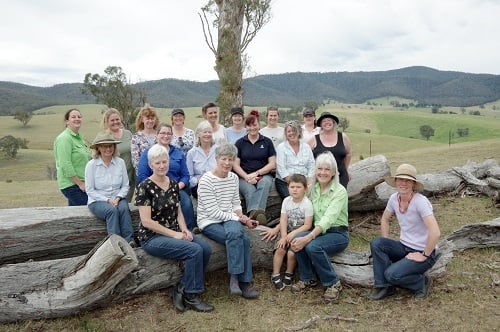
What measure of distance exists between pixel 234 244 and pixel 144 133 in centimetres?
273

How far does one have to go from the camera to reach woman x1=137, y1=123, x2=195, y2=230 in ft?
19.6

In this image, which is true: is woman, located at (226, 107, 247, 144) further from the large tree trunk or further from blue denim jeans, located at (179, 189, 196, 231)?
the large tree trunk

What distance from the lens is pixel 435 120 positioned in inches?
3853

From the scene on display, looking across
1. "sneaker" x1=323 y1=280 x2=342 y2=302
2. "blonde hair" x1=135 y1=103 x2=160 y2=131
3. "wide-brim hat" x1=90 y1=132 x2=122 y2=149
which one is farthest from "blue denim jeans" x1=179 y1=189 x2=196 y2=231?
"sneaker" x1=323 y1=280 x2=342 y2=302

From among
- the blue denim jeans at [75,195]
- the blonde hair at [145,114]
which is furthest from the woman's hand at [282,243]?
the blue denim jeans at [75,195]

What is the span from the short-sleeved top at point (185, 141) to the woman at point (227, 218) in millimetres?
1580

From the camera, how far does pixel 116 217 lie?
5.65m

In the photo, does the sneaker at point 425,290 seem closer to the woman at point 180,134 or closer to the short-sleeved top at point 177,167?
the short-sleeved top at point 177,167

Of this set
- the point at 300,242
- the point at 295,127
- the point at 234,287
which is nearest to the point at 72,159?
the point at 234,287

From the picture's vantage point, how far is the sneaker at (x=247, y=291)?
5469 millimetres

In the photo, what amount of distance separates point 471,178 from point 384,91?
202541 mm

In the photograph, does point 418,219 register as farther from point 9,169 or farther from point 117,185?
point 9,169

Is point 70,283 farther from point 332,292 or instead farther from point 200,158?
point 332,292

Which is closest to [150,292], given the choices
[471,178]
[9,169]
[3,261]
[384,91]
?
[3,261]
